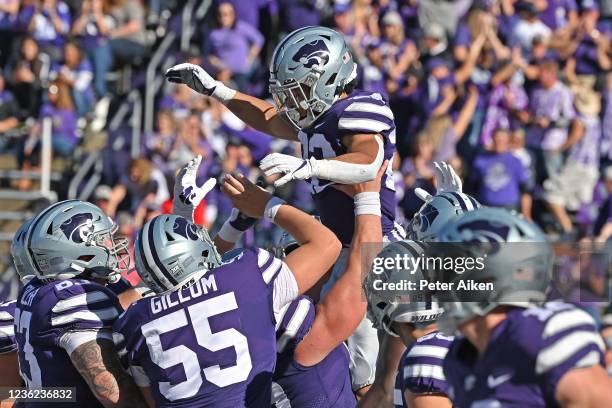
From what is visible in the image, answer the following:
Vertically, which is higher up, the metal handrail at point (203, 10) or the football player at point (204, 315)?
the metal handrail at point (203, 10)

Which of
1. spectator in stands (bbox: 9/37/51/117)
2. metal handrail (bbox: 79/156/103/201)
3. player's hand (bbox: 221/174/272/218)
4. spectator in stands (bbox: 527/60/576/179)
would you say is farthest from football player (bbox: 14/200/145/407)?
spectator in stands (bbox: 527/60/576/179)

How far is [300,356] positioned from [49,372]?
3.48 ft

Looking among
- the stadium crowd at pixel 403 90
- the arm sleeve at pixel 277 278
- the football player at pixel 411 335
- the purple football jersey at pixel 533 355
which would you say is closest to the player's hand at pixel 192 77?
the arm sleeve at pixel 277 278

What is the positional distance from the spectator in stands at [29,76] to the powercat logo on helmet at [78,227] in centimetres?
811

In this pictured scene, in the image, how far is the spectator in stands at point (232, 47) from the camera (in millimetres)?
12922

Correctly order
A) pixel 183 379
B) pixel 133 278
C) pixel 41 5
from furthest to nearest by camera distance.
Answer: pixel 41 5
pixel 133 278
pixel 183 379

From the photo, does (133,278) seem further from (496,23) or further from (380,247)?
(496,23)

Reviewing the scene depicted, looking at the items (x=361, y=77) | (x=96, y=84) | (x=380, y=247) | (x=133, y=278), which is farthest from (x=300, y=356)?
(x=96, y=84)

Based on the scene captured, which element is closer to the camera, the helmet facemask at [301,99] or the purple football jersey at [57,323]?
the purple football jersey at [57,323]

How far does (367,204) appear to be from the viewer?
5.11 metres

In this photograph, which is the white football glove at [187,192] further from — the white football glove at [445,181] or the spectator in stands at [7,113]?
the spectator in stands at [7,113]

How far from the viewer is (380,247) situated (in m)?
5.03

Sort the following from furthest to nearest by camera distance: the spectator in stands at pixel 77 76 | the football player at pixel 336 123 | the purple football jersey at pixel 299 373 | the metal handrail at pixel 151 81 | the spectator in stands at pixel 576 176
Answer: the metal handrail at pixel 151 81 < the spectator in stands at pixel 77 76 < the spectator in stands at pixel 576 176 < the football player at pixel 336 123 < the purple football jersey at pixel 299 373

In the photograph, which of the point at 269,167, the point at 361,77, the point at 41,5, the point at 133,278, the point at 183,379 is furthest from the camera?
the point at 41,5
